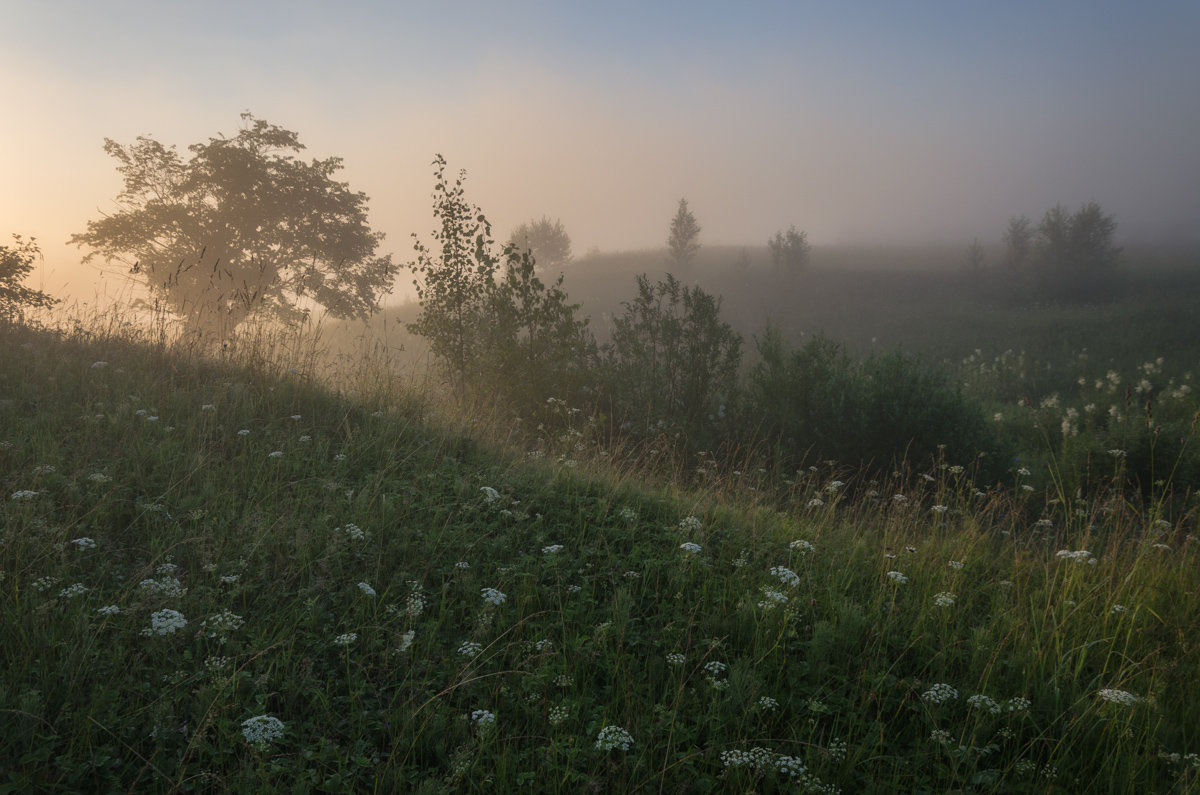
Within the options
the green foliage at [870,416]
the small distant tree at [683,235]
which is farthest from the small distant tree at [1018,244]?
Result: the green foliage at [870,416]

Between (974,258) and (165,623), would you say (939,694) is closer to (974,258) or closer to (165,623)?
(165,623)

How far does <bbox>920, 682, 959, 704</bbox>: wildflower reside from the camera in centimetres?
315

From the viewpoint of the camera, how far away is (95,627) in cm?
335

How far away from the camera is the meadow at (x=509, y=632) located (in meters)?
2.81

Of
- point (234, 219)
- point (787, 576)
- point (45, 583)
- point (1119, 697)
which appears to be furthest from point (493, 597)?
point (234, 219)

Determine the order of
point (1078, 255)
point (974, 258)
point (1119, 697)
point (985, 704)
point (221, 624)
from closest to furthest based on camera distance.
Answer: point (1119, 697), point (985, 704), point (221, 624), point (1078, 255), point (974, 258)

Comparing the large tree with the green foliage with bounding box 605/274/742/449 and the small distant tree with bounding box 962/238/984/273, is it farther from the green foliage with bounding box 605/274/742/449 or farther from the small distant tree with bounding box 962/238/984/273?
the small distant tree with bounding box 962/238/984/273

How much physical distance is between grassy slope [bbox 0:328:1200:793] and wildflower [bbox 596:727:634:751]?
0.10 meters

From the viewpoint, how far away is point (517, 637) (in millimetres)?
3646

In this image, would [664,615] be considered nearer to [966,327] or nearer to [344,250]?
[344,250]

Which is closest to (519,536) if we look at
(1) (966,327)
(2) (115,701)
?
(2) (115,701)

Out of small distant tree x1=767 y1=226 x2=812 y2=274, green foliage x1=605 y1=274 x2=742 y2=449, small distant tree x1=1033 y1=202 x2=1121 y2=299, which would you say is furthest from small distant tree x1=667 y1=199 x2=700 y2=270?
green foliage x1=605 y1=274 x2=742 y2=449

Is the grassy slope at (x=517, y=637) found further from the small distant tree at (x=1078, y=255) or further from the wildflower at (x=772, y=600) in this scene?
the small distant tree at (x=1078, y=255)

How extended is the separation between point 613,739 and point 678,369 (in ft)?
29.9
